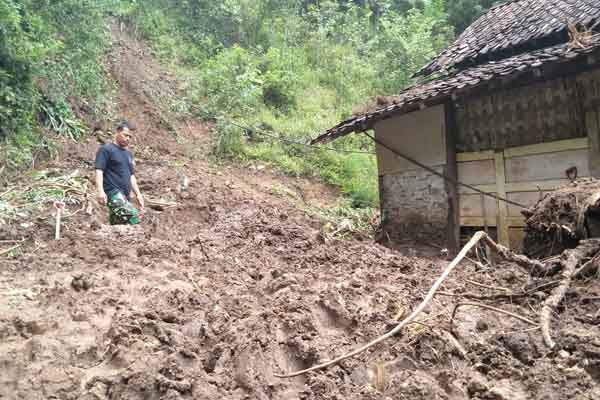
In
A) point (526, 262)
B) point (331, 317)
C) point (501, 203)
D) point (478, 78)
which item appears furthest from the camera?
point (501, 203)

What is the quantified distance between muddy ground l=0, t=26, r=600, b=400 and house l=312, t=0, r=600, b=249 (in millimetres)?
2051

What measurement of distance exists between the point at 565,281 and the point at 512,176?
141 inches

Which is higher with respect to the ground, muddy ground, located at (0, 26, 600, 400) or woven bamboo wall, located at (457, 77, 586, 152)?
woven bamboo wall, located at (457, 77, 586, 152)

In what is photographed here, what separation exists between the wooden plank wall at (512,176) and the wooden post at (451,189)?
8 centimetres

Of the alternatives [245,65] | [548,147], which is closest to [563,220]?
[548,147]

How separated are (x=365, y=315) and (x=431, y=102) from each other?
396cm

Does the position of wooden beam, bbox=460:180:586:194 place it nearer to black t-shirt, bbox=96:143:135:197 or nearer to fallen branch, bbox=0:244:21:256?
black t-shirt, bbox=96:143:135:197

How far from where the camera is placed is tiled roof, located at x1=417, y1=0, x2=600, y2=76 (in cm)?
678

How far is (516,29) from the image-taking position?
7.62 meters

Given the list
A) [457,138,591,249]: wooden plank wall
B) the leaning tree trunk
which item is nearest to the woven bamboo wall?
[457,138,591,249]: wooden plank wall

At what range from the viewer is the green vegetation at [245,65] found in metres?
7.95

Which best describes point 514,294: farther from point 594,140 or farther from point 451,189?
point 451,189

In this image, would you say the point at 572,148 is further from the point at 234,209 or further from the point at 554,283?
the point at 234,209

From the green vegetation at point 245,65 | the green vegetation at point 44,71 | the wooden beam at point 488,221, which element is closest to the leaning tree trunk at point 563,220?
the wooden beam at point 488,221
